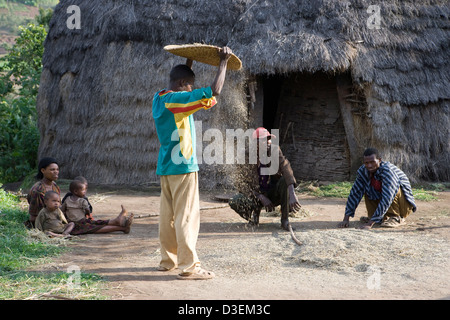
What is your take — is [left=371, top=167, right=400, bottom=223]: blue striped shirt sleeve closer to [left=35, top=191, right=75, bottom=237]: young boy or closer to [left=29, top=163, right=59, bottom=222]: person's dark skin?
[left=35, top=191, right=75, bottom=237]: young boy

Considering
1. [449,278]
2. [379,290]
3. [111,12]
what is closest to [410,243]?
[449,278]

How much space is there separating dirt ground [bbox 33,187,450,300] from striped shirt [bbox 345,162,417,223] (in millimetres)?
216

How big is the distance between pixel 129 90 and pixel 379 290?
6.54 m

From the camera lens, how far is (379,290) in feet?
11.6

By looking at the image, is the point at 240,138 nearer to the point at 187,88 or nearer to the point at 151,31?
the point at 151,31

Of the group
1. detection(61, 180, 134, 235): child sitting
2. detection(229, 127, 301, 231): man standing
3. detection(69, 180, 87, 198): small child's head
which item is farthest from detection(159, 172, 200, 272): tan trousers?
detection(69, 180, 87, 198): small child's head

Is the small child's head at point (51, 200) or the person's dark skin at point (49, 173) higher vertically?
the person's dark skin at point (49, 173)

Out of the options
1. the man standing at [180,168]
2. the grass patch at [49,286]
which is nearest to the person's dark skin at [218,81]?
the man standing at [180,168]

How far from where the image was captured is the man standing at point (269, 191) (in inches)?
217

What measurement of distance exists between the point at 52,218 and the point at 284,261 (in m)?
2.37

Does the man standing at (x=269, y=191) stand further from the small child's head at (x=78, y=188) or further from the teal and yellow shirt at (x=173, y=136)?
the teal and yellow shirt at (x=173, y=136)

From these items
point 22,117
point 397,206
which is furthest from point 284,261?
point 22,117

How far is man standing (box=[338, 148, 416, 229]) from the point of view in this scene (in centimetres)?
558
